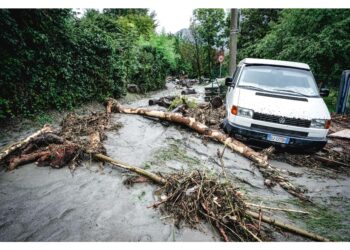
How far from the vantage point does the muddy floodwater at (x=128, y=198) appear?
284 cm

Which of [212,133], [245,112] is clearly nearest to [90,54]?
[212,133]

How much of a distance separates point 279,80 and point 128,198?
15.8 ft

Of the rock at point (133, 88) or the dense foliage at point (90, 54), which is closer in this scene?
the dense foliage at point (90, 54)

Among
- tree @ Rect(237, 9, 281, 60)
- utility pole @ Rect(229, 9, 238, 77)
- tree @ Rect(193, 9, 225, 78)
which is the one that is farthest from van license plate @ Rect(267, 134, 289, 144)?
tree @ Rect(193, 9, 225, 78)

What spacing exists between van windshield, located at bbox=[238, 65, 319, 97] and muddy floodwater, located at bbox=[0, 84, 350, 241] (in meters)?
1.84

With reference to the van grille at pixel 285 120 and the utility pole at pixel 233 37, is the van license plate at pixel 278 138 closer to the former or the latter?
the van grille at pixel 285 120

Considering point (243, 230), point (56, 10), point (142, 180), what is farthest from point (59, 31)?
point (243, 230)

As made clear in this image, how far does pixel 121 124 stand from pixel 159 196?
3670mm

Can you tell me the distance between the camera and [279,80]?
250 inches

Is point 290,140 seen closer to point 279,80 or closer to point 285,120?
point 285,120

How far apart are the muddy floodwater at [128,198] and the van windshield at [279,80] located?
1.84 meters

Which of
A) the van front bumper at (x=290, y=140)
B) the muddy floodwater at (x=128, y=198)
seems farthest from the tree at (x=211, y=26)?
the muddy floodwater at (x=128, y=198)

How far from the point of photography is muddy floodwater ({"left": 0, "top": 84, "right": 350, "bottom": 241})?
2.84m

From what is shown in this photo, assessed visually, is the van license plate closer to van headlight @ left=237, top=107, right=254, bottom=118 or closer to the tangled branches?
van headlight @ left=237, top=107, right=254, bottom=118
